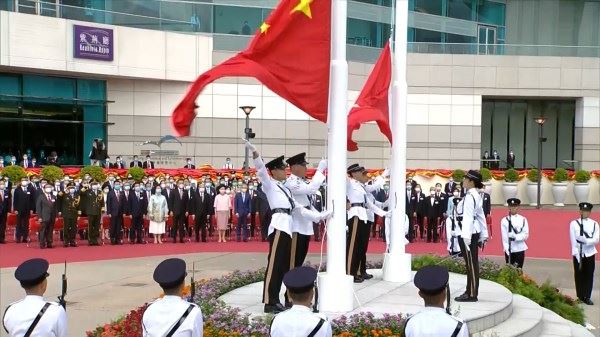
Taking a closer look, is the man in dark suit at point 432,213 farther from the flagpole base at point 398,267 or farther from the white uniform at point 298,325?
the white uniform at point 298,325

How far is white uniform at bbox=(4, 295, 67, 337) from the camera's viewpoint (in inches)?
206

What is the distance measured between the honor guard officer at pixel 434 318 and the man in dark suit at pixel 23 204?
1687cm

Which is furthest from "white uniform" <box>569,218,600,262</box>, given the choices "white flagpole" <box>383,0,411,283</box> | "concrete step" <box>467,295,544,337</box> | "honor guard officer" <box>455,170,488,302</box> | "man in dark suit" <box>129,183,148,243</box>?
"man in dark suit" <box>129,183,148,243</box>

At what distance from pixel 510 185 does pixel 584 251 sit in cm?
2221

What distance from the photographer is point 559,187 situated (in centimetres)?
3509

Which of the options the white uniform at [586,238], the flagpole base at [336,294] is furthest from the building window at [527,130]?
the flagpole base at [336,294]

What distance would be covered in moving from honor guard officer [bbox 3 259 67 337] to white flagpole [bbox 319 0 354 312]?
13.1 feet

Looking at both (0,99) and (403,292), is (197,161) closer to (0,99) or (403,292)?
(0,99)

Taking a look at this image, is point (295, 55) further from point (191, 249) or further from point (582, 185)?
point (582, 185)

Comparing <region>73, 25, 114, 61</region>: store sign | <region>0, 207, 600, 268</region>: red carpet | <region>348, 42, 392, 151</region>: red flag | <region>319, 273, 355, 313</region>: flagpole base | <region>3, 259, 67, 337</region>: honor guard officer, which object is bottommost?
<region>0, 207, 600, 268</region>: red carpet

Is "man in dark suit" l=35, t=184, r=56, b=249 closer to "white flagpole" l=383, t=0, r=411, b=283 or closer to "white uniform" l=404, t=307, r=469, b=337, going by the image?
"white flagpole" l=383, t=0, r=411, b=283

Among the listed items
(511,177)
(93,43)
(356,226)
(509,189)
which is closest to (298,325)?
(356,226)

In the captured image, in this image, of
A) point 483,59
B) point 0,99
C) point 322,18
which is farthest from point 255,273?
point 483,59

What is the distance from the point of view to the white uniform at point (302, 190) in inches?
364
